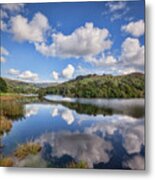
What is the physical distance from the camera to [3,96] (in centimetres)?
177

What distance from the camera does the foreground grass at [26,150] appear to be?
5.63 feet

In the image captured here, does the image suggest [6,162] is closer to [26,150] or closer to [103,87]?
[26,150]

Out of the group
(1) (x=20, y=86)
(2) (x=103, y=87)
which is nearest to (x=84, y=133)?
(2) (x=103, y=87)

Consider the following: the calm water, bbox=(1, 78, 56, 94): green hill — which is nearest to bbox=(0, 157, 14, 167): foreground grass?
the calm water

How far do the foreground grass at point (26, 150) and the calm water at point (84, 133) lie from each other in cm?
2

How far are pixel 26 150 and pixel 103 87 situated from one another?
43 cm

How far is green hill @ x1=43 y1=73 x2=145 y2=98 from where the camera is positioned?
5.51 feet

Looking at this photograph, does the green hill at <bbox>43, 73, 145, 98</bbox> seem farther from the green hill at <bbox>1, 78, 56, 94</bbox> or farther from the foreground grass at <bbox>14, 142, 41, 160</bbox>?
the foreground grass at <bbox>14, 142, 41, 160</bbox>

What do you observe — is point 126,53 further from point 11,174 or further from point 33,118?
point 11,174

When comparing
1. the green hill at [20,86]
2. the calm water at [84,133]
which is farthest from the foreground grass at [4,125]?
the green hill at [20,86]

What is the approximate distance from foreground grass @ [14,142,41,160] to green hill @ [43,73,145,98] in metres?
0.24

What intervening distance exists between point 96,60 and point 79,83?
0.12 metres

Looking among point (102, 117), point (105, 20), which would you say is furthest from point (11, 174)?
point (105, 20)

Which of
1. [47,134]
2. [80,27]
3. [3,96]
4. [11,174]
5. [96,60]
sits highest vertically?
[80,27]
